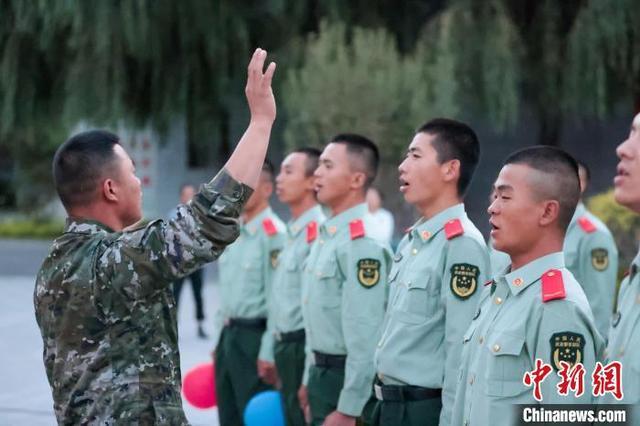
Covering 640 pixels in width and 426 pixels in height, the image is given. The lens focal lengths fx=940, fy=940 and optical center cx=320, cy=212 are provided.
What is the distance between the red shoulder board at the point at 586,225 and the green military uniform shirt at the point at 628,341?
7.29 feet

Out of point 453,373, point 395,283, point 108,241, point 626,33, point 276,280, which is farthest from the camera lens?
point 626,33

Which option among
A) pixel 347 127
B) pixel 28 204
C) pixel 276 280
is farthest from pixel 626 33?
pixel 28 204

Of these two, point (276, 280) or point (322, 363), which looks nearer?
point (322, 363)

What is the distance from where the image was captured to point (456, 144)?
11.0 feet

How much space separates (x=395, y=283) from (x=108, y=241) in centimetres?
123

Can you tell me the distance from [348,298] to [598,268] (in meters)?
1.49

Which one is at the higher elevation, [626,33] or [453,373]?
[626,33]

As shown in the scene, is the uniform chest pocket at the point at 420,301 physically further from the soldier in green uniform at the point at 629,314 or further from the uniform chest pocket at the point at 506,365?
the soldier in green uniform at the point at 629,314

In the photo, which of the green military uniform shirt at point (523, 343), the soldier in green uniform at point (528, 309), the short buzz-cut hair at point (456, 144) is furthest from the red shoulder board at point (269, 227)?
the green military uniform shirt at point (523, 343)

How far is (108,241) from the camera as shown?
231cm

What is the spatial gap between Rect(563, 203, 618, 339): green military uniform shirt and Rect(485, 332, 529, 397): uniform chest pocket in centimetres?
214

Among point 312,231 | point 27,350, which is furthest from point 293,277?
point 27,350

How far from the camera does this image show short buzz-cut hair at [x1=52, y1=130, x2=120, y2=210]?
2.41 m

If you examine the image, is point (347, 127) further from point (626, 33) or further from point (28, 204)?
point (28, 204)
